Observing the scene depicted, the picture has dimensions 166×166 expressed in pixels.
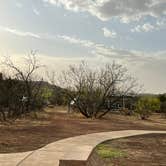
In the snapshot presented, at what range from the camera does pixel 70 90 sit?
121 ft

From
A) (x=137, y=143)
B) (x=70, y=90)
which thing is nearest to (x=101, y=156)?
(x=137, y=143)

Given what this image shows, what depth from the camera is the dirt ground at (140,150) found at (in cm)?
1059

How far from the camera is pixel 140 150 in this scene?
12891mm

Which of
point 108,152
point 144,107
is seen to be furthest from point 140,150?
point 144,107

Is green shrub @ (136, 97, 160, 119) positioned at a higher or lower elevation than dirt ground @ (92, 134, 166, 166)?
higher

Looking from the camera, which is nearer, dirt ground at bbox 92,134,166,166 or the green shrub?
dirt ground at bbox 92,134,166,166

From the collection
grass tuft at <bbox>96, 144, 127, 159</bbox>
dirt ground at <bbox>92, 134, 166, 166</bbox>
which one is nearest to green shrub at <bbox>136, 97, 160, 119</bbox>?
dirt ground at <bbox>92, 134, 166, 166</bbox>

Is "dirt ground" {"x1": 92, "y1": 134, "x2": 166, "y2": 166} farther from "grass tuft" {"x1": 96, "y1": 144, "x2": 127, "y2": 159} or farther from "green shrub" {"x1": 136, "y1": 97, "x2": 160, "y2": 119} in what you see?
"green shrub" {"x1": 136, "y1": 97, "x2": 160, "y2": 119}

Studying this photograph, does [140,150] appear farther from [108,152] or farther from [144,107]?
[144,107]

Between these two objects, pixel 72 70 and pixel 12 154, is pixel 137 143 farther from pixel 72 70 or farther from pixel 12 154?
pixel 72 70

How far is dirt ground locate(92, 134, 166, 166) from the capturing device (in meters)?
10.6

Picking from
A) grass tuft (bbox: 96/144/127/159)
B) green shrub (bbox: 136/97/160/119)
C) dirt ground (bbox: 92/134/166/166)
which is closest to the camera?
dirt ground (bbox: 92/134/166/166)

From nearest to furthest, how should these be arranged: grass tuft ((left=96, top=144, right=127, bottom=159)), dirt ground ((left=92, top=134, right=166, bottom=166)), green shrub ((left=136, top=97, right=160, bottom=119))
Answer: dirt ground ((left=92, top=134, right=166, bottom=166)), grass tuft ((left=96, top=144, right=127, bottom=159)), green shrub ((left=136, top=97, right=160, bottom=119))

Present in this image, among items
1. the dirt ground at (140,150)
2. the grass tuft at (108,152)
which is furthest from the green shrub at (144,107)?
the grass tuft at (108,152)
